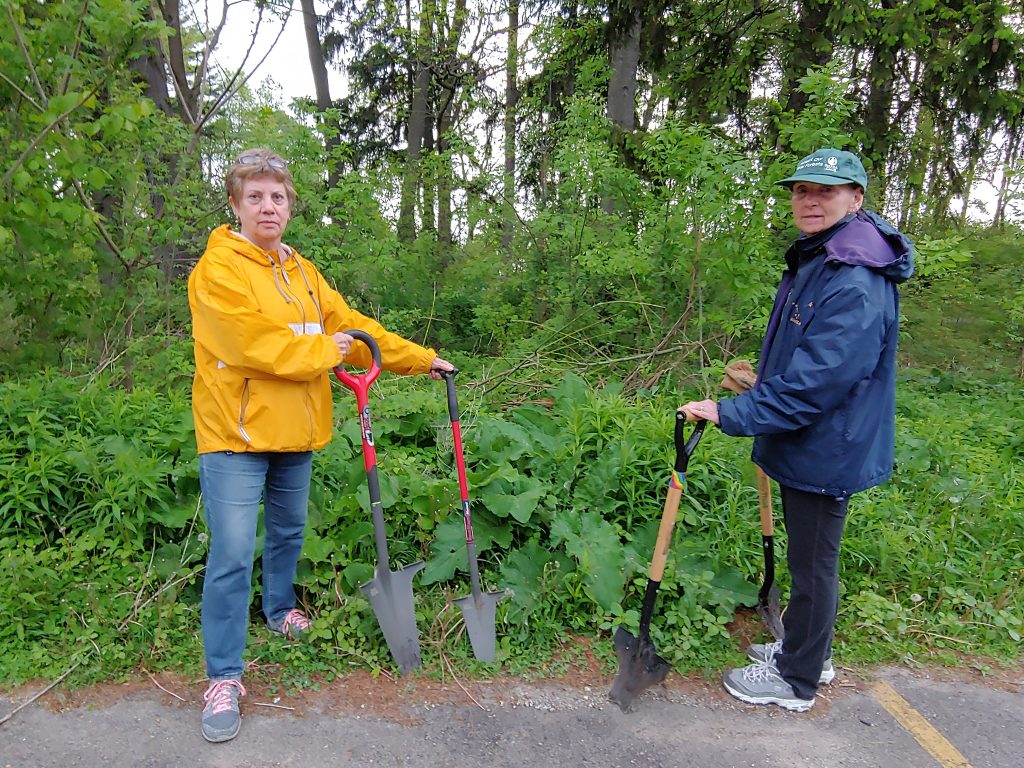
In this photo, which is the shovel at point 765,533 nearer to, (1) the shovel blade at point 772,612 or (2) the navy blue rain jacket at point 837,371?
(1) the shovel blade at point 772,612

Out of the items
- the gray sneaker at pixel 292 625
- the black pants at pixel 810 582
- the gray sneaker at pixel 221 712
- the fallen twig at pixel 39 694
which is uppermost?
the black pants at pixel 810 582

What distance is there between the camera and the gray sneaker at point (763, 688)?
9.27 feet

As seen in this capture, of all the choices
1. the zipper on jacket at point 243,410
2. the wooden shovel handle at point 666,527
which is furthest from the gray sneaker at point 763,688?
the zipper on jacket at point 243,410

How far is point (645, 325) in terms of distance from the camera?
6.46m

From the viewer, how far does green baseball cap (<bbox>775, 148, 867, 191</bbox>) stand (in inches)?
94.9

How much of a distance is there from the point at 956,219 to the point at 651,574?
864 centimetres

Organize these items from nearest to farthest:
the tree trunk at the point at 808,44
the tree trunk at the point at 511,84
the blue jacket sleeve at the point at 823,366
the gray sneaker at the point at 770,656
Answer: the blue jacket sleeve at the point at 823,366
the gray sneaker at the point at 770,656
the tree trunk at the point at 808,44
the tree trunk at the point at 511,84

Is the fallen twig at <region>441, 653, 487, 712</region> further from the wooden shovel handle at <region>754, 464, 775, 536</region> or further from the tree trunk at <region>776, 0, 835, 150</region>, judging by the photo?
the tree trunk at <region>776, 0, 835, 150</region>

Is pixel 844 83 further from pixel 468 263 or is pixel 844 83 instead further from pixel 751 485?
pixel 468 263

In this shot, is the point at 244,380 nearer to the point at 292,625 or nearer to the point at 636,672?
the point at 292,625

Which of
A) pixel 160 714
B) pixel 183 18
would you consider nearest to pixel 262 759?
pixel 160 714

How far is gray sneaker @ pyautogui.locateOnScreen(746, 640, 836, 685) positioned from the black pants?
0.44 ft

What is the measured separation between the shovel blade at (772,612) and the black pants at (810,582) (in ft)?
1.36

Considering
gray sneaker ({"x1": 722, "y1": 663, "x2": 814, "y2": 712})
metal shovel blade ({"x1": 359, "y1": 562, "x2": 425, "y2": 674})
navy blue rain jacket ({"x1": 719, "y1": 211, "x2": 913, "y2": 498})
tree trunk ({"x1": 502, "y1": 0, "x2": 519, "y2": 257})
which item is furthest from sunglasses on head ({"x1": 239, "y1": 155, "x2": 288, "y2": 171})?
tree trunk ({"x1": 502, "y1": 0, "x2": 519, "y2": 257})
